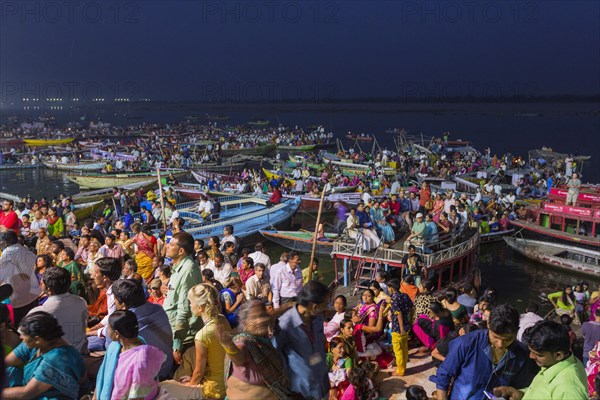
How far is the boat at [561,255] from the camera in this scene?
62.5 feet

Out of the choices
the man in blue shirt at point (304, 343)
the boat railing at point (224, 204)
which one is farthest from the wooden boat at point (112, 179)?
the man in blue shirt at point (304, 343)

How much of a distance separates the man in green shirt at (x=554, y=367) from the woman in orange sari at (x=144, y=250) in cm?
765

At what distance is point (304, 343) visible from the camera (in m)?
4.41

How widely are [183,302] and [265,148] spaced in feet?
156

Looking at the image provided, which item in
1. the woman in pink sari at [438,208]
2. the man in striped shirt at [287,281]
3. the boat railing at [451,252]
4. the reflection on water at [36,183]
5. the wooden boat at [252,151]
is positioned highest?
the man in striped shirt at [287,281]

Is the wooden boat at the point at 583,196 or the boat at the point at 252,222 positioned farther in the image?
the wooden boat at the point at 583,196

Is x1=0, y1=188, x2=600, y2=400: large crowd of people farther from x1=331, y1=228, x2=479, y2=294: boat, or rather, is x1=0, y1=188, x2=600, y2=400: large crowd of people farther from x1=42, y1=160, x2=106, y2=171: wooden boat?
x1=42, y1=160, x2=106, y2=171: wooden boat

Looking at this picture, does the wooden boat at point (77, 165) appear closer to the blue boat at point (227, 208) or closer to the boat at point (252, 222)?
the blue boat at point (227, 208)

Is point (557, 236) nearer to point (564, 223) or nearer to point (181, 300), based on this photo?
point (564, 223)

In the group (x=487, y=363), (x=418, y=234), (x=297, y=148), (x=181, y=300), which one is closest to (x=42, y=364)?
(x=181, y=300)

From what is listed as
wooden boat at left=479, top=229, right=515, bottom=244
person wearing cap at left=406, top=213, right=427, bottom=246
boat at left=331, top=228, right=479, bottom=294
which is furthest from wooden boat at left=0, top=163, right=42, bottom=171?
person wearing cap at left=406, top=213, right=427, bottom=246

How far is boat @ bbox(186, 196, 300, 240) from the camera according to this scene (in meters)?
19.2

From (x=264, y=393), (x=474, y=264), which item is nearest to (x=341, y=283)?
(x=474, y=264)

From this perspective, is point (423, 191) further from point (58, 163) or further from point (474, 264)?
point (58, 163)
